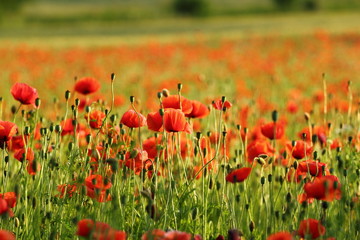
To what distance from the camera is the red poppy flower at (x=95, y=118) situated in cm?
235

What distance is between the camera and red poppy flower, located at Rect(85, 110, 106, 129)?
2.35 m

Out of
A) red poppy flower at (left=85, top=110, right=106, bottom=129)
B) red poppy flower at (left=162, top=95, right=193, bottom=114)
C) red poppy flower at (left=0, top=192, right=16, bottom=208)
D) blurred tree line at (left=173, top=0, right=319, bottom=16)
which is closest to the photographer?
red poppy flower at (left=0, top=192, right=16, bottom=208)

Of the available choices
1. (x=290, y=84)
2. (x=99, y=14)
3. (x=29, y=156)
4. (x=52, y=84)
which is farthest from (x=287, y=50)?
(x=99, y=14)

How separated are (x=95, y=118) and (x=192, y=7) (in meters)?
42.8

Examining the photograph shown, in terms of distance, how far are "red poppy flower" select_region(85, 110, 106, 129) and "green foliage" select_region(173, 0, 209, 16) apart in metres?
38.5

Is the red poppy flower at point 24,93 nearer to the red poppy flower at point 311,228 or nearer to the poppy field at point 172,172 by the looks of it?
the poppy field at point 172,172

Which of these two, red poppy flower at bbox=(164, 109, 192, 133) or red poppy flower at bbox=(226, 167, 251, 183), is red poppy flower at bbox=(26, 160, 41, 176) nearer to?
red poppy flower at bbox=(164, 109, 192, 133)

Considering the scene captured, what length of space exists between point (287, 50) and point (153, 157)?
32.4 ft

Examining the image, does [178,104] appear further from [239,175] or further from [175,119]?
[239,175]

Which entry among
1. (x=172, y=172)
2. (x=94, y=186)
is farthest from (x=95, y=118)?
(x=94, y=186)

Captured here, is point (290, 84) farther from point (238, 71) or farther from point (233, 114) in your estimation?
point (233, 114)

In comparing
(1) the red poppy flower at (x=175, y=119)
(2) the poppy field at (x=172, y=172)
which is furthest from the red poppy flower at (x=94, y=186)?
(1) the red poppy flower at (x=175, y=119)

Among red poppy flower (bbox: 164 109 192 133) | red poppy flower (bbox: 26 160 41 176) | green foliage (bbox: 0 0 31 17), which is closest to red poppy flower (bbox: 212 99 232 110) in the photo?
red poppy flower (bbox: 164 109 192 133)

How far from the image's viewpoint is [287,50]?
38.9 feet
